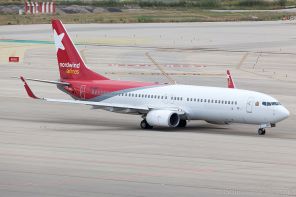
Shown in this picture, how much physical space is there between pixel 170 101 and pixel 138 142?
708cm

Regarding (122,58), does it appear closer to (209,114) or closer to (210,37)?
(210,37)

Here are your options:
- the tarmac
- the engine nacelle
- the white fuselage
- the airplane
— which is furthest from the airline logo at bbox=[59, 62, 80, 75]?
the engine nacelle

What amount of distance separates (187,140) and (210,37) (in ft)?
279

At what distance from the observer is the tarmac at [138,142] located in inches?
1597

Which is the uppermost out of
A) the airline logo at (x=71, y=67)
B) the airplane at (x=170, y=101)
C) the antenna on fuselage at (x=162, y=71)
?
the airline logo at (x=71, y=67)

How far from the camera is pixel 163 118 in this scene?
59.0 meters

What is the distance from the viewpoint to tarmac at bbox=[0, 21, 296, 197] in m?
40.6

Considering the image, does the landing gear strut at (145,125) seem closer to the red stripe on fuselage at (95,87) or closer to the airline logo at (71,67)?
the red stripe on fuselage at (95,87)

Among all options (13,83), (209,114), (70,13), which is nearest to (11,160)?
(209,114)

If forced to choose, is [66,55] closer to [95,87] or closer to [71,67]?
[71,67]

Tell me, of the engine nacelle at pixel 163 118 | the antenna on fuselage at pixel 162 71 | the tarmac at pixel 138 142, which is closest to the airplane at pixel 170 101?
the engine nacelle at pixel 163 118

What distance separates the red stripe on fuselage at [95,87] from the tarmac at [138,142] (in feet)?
5.75

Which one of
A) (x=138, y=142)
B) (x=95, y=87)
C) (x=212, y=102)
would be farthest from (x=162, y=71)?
(x=138, y=142)

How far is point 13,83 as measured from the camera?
8419 cm
